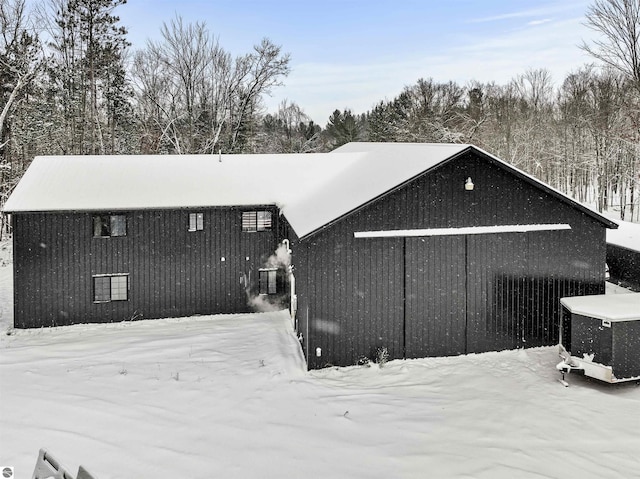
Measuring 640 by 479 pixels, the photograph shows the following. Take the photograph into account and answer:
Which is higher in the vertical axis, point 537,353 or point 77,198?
point 77,198

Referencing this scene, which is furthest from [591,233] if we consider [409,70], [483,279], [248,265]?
[409,70]

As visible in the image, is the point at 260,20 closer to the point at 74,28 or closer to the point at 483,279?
the point at 74,28

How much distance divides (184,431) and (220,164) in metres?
11.4

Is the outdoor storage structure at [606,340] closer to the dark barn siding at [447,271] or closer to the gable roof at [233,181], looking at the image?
the dark barn siding at [447,271]

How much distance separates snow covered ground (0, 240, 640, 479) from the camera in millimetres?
7422

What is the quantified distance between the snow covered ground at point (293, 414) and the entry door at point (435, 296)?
46cm

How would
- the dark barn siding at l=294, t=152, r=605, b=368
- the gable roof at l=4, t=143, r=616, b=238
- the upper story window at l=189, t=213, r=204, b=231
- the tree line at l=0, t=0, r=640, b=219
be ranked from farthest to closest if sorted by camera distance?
the tree line at l=0, t=0, r=640, b=219 → the upper story window at l=189, t=213, r=204, b=231 → the gable roof at l=4, t=143, r=616, b=238 → the dark barn siding at l=294, t=152, r=605, b=368

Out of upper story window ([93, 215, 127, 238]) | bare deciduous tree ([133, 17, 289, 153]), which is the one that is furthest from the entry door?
bare deciduous tree ([133, 17, 289, 153])

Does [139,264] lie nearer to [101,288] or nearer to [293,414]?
[101,288]

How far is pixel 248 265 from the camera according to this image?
52.7 ft

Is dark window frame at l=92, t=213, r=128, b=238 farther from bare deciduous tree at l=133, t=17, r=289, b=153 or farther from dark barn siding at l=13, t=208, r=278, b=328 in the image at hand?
bare deciduous tree at l=133, t=17, r=289, b=153

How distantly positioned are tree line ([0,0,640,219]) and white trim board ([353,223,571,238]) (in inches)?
765

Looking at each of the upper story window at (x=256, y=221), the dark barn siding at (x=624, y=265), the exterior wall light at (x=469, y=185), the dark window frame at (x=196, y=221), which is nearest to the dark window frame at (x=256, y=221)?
the upper story window at (x=256, y=221)

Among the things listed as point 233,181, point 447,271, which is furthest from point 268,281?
point 447,271
